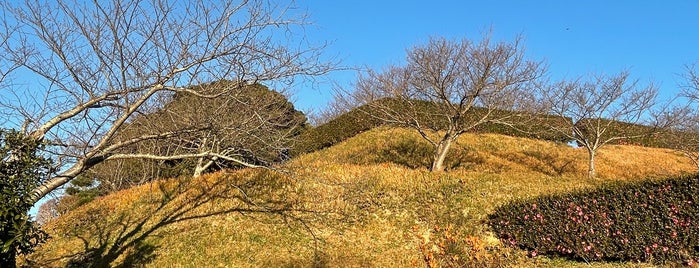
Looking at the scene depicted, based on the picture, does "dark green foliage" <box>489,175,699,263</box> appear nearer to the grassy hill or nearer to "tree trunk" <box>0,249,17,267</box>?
the grassy hill

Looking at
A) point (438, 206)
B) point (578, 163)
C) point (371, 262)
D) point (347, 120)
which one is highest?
point (347, 120)

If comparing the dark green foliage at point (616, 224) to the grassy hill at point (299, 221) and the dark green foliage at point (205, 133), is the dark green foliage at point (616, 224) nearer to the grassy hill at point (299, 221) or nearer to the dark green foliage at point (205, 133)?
the grassy hill at point (299, 221)

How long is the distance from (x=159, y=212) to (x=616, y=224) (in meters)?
9.49

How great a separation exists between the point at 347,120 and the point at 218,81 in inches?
608

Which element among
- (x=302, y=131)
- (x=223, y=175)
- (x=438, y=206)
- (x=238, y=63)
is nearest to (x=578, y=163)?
(x=438, y=206)

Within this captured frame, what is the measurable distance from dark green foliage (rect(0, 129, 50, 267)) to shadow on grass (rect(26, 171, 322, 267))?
10.7 feet

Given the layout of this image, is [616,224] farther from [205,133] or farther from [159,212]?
[159,212]

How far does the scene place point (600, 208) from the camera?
8258mm

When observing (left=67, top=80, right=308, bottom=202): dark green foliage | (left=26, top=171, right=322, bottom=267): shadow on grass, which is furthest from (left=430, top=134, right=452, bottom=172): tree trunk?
(left=26, top=171, right=322, bottom=267): shadow on grass

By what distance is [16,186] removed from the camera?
5285 millimetres

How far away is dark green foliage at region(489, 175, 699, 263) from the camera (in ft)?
23.8

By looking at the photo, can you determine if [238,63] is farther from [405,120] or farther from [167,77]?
[405,120]

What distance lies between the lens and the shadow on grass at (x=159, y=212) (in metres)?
9.04

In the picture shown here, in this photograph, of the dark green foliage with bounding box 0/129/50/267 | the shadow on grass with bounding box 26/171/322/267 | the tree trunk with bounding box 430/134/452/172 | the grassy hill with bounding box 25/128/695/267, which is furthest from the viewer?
the tree trunk with bounding box 430/134/452/172
